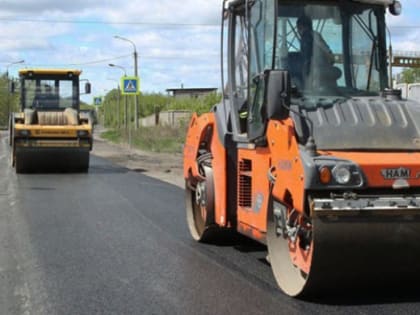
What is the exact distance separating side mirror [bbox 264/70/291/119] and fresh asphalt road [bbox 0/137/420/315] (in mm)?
1508

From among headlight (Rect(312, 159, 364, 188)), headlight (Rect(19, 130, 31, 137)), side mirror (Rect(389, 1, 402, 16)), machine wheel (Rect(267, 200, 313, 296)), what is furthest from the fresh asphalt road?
headlight (Rect(19, 130, 31, 137))

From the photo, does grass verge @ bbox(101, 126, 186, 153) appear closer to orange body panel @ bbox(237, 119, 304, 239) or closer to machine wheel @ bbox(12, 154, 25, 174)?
machine wheel @ bbox(12, 154, 25, 174)

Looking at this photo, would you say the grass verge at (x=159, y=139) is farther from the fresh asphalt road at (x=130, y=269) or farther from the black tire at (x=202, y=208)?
the black tire at (x=202, y=208)

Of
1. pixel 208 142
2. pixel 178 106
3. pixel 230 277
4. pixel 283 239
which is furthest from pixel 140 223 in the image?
pixel 178 106

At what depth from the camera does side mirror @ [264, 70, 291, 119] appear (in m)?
5.95

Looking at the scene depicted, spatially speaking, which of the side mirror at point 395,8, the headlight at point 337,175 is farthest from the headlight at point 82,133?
the headlight at point 337,175

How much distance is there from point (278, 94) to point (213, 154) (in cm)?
211

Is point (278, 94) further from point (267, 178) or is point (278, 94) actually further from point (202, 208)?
point (202, 208)

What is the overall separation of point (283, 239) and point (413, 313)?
1240mm

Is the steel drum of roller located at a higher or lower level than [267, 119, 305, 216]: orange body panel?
lower

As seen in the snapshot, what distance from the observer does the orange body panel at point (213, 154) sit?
25.0 feet

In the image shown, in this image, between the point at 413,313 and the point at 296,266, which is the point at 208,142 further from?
the point at 413,313

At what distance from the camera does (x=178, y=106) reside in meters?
69.4

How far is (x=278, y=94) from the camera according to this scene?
235 inches
